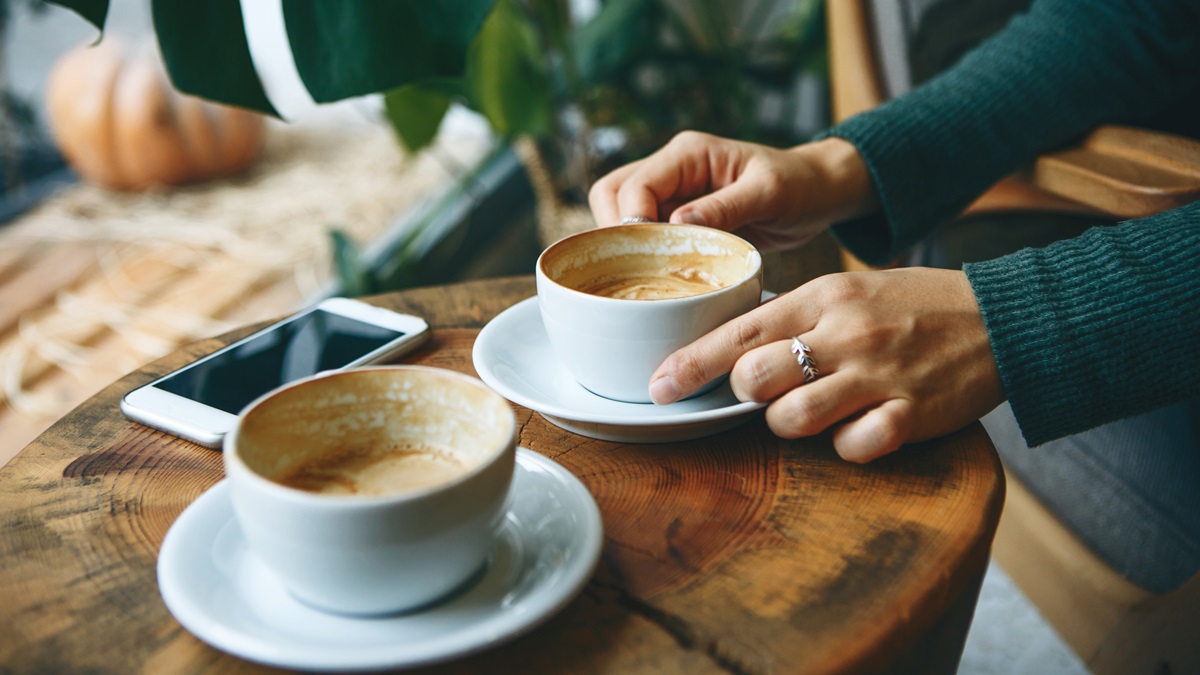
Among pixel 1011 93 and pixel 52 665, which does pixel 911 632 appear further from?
pixel 1011 93

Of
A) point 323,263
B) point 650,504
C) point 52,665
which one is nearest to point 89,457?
point 52,665

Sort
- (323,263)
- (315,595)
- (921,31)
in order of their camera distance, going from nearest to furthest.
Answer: (315,595) < (921,31) < (323,263)

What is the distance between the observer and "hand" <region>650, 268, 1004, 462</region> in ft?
1.99

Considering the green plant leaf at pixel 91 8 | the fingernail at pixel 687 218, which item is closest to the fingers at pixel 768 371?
the fingernail at pixel 687 218

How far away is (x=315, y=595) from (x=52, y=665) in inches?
5.6

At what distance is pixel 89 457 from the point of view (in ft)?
2.15

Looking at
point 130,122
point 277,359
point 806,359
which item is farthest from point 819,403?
point 130,122

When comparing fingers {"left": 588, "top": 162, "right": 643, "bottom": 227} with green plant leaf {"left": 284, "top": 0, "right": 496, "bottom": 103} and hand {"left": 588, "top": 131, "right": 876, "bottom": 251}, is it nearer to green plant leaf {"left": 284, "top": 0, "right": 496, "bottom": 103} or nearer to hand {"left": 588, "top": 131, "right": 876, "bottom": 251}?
hand {"left": 588, "top": 131, "right": 876, "bottom": 251}

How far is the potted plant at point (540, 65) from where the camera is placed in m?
0.81

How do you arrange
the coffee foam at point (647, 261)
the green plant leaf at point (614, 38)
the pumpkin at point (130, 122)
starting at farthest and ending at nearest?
1. the pumpkin at point (130, 122)
2. the green plant leaf at point (614, 38)
3. the coffee foam at point (647, 261)

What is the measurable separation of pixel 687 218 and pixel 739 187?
3.4 inches

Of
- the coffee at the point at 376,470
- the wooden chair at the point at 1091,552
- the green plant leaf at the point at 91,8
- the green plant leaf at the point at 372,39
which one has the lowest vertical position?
the wooden chair at the point at 1091,552

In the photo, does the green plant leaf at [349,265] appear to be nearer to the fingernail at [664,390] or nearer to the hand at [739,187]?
the hand at [739,187]

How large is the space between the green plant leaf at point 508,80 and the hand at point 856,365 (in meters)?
1.07
